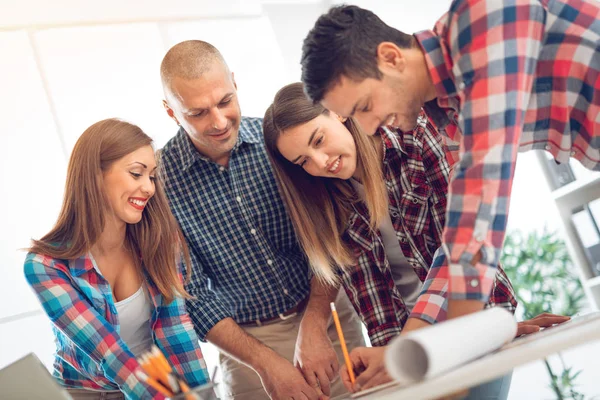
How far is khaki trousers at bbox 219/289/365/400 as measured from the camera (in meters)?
2.10

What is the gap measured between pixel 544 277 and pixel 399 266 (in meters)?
1.92

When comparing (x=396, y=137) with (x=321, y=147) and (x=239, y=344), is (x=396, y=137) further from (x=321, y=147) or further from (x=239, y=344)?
(x=239, y=344)

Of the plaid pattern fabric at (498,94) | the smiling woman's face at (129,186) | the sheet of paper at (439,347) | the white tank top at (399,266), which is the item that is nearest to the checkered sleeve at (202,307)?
the smiling woman's face at (129,186)

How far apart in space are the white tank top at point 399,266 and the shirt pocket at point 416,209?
0.09 metres

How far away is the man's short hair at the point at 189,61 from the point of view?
1.94 m

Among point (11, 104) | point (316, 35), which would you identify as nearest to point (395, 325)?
point (316, 35)

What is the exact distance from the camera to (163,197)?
1.94 m

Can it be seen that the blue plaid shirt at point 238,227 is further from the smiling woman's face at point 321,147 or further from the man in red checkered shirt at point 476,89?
the man in red checkered shirt at point 476,89

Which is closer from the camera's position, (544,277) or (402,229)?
(402,229)

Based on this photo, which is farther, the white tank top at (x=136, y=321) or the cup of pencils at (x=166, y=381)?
the white tank top at (x=136, y=321)

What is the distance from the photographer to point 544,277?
350 cm

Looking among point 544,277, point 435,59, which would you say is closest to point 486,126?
point 435,59

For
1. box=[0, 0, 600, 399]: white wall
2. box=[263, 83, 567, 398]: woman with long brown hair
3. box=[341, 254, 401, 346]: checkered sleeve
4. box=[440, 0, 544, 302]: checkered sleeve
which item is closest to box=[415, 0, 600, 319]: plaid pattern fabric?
box=[440, 0, 544, 302]: checkered sleeve

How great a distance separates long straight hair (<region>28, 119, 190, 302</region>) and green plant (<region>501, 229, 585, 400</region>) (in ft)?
7.07
